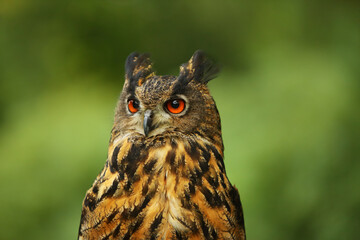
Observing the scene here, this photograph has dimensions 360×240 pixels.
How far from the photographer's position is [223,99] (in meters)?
3.29

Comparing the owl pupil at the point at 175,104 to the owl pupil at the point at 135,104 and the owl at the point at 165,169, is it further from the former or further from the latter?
the owl pupil at the point at 135,104

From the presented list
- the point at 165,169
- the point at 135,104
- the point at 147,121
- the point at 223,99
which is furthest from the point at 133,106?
the point at 223,99

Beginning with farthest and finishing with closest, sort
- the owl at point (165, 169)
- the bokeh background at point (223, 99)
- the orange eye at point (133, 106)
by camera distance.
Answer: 1. the bokeh background at point (223, 99)
2. the orange eye at point (133, 106)
3. the owl at point (165, 169)

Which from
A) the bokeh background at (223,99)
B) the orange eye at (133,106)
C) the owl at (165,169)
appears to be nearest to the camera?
the owl at (165,169)

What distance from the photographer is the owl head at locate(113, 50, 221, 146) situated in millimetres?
1530

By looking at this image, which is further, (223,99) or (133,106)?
(223,99)

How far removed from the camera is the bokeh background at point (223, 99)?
289cm

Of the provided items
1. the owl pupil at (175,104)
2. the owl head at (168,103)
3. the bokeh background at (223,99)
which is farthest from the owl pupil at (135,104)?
the bokeh background at (223,99)

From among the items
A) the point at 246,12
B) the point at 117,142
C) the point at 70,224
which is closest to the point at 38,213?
the point at 70,224

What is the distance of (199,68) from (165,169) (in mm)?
344

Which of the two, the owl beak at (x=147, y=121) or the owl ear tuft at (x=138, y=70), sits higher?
the owl ear tuft at (x=138, y=70)

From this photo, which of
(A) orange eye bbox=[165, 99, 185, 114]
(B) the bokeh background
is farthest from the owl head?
(B) the bokeh background

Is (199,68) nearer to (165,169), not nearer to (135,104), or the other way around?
(135,104)

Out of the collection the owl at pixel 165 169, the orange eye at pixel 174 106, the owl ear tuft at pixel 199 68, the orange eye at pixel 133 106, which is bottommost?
the owl at pixel 165 169
